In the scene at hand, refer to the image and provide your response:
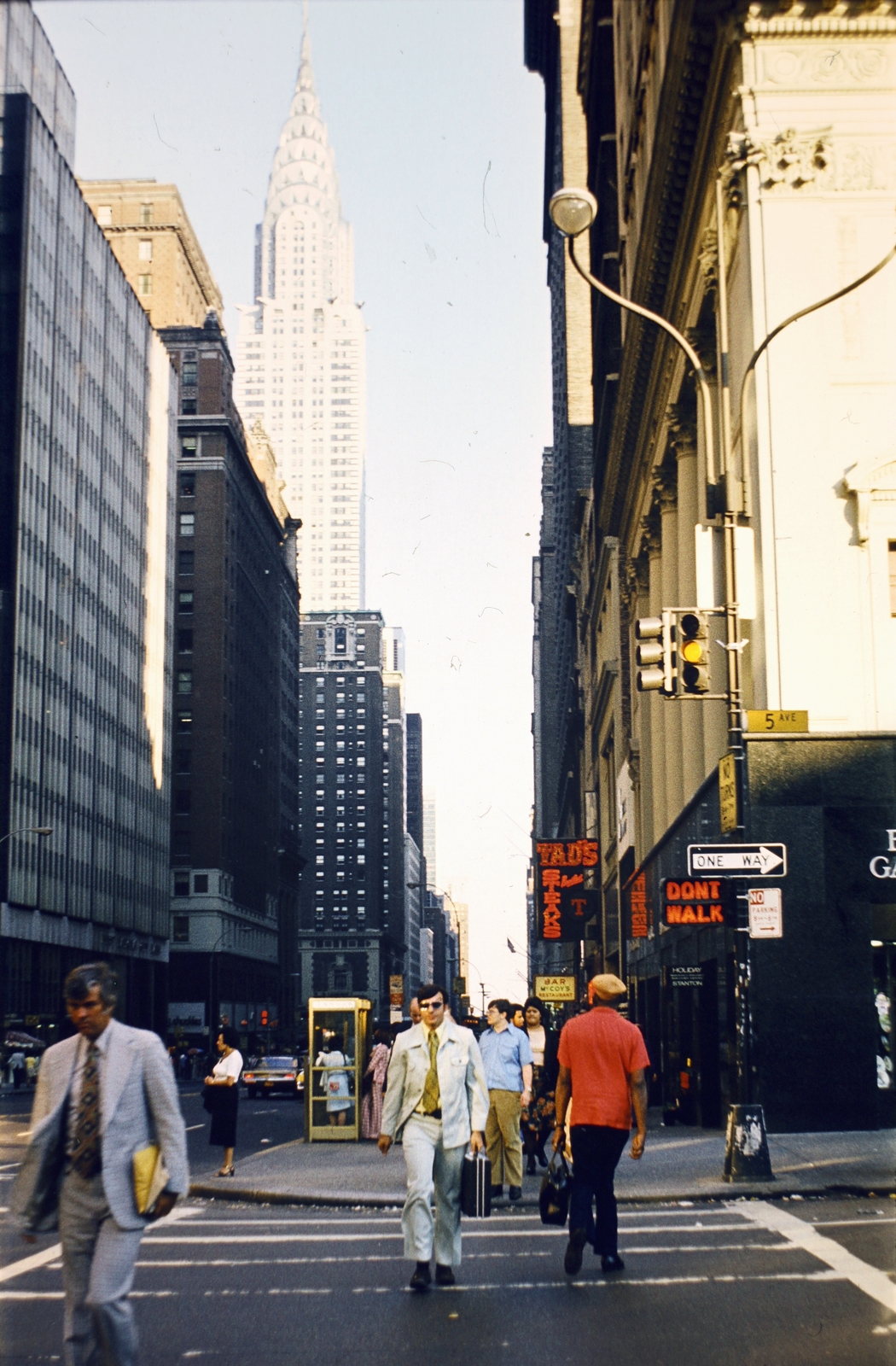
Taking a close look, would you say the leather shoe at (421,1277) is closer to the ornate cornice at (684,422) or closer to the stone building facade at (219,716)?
the ornate cornice at (684,422)

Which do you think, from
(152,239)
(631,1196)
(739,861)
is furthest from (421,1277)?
(152,239)

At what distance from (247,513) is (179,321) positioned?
1765 cm

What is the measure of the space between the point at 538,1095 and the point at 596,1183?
9.18 metres

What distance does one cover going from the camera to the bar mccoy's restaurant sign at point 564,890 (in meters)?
51.4

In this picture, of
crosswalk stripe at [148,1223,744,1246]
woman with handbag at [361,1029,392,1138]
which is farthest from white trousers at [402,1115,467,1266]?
woman with handbag at [361,1029,392,1138]

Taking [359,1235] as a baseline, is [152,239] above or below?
above

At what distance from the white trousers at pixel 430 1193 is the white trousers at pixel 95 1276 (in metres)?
3.72

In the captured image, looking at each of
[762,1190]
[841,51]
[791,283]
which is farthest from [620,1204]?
[841,51]

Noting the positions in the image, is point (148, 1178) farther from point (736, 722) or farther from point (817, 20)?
point (817, 20)

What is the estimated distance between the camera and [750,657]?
22906 mm

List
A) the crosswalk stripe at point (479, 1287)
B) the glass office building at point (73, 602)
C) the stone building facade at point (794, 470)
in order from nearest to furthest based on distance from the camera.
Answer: the crosswalk stripe at point (479, 1287) → the stone building facade at point (794, 470) → the glass office building at point (73, 602)

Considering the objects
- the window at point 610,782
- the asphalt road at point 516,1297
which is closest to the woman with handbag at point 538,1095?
the asphalt road at point 516,1297

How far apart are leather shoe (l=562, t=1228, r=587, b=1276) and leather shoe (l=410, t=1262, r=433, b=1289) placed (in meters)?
0.94

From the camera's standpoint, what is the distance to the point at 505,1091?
15.9m
